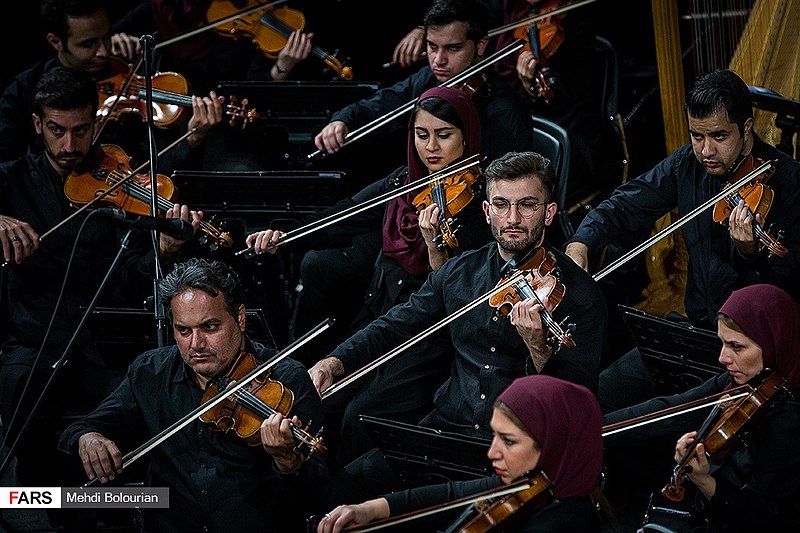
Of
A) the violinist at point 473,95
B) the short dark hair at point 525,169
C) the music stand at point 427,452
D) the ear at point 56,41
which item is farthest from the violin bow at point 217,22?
the music stand at point 427,452

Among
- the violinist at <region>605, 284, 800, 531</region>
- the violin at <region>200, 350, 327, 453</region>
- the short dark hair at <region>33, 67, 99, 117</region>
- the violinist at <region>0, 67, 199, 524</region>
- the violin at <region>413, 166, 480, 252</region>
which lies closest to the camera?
the violinist at <region>605, 284, 800, 531</region>

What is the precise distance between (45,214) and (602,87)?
7.96ft

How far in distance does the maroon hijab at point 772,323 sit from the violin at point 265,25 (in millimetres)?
2273

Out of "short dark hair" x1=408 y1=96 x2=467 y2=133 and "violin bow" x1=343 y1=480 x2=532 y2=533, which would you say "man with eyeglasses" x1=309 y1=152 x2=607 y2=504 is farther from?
"violin bow" x1=343 y1=480 x2=532 y2=533

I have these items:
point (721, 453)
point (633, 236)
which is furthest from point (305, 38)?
point (721, 453)

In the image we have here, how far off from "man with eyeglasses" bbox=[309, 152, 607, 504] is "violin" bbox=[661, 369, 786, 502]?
43 cm

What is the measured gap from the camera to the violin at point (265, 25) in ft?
16.8

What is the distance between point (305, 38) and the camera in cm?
503

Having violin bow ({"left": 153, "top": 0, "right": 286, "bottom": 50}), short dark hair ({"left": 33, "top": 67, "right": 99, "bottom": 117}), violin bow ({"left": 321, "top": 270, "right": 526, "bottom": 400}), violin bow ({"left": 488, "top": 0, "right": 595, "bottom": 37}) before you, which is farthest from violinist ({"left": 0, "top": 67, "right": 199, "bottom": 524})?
violin bow ({"left": 488, "top": 0, "right": 595, "bottom": 37})

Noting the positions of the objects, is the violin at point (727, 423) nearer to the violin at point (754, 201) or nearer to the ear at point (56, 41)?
the violin at point (754, 201)

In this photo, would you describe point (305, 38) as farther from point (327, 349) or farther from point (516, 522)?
point (516, 522)

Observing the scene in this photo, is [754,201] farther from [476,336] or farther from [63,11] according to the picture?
[63,11]

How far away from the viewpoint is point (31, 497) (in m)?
3.54

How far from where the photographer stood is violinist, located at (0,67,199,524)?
14.1 ft
